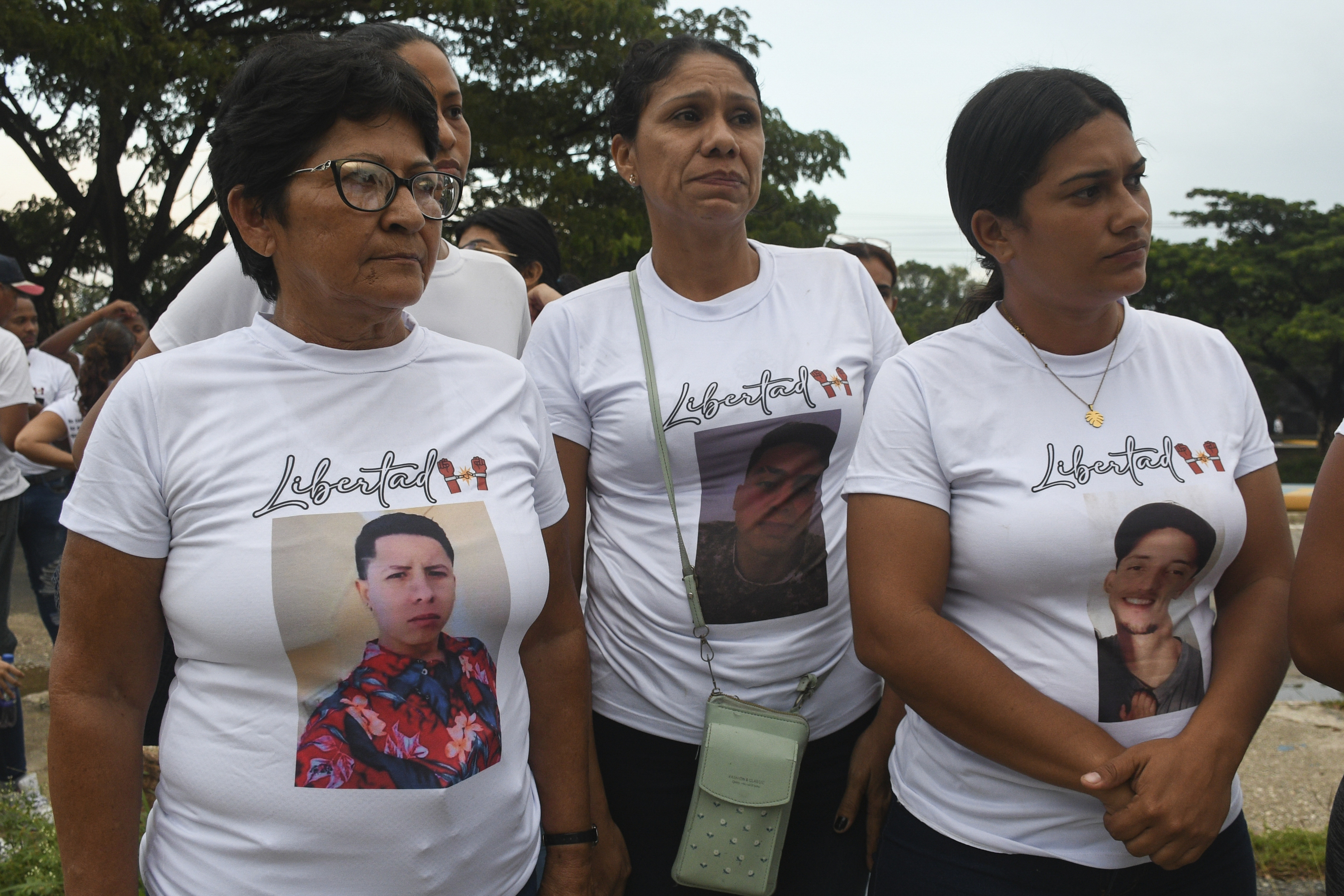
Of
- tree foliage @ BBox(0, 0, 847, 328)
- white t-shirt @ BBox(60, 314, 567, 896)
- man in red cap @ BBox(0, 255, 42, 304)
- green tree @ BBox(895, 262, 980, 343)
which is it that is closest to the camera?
white t-shirt @ BBox(60, 314, 567, 896)

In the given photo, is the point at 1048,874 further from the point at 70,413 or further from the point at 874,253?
→ the point at 70,413

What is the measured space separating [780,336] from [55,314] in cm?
1521

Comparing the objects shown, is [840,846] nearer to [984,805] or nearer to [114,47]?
[984,805]

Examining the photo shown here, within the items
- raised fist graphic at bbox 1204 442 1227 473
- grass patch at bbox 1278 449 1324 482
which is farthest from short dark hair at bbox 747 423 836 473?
grass patch at bbox 1278 449 1324 482

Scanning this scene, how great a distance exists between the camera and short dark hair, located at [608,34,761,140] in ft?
8.08

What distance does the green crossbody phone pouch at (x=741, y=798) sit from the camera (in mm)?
2061

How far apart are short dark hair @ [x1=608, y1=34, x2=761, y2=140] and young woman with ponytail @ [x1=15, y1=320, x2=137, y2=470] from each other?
145 inches

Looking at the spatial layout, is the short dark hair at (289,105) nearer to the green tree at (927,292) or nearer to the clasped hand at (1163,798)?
the clasped hand at (1163,798)

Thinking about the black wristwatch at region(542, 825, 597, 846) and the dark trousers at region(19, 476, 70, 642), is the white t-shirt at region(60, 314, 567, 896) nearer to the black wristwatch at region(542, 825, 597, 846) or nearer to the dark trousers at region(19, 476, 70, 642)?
the black wristwatch at region(542, 825, 597, 846)

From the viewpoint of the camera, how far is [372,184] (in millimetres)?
1682

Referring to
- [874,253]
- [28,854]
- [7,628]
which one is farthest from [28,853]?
[874,253]

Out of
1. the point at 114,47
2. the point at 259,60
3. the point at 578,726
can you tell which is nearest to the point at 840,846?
the point at 578,726

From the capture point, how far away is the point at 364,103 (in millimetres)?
1693

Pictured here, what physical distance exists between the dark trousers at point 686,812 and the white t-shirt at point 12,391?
13.3 feet
